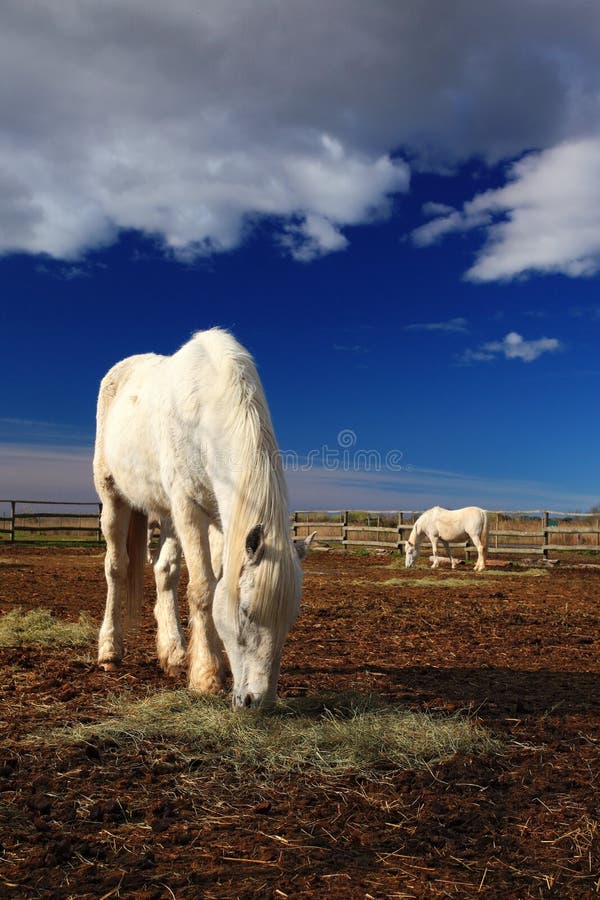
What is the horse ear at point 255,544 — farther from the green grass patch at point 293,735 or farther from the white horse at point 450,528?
the white horse at point 450,528

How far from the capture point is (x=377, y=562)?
2047cm

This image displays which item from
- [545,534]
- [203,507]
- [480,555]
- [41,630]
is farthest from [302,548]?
[545,534]

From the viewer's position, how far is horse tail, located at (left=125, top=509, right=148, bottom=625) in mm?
6027

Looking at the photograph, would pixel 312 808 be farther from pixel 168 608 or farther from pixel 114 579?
pixel 114 579

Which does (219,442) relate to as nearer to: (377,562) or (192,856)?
(192,856)

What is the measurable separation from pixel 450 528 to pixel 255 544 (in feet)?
60.4

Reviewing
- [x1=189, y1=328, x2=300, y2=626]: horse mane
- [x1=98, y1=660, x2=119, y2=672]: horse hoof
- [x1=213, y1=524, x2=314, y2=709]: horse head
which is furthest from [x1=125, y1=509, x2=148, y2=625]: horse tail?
[x1=213, y1=524, x2=314, y2=709]: horse head

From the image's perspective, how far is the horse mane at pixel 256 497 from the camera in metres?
3.59

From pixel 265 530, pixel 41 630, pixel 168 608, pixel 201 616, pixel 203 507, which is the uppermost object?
pixel 203 507

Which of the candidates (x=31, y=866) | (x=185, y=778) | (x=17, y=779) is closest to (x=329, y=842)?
(x=185, y=778)

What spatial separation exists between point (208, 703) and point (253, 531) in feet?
4.23

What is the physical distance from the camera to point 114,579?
598 cm

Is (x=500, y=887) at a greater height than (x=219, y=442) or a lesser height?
lesser

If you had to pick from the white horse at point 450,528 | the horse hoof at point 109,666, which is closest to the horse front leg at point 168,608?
the horse hoof at point 109,666
